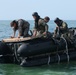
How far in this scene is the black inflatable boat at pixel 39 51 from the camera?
13188 mm

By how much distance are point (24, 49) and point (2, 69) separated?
1.15 metres

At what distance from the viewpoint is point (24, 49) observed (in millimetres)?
13023

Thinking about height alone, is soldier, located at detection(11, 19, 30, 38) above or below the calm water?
above

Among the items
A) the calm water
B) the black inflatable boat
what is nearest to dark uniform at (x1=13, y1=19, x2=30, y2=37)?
the black inflatable boat

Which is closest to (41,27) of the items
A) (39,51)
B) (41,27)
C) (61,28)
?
Result: (41,27)

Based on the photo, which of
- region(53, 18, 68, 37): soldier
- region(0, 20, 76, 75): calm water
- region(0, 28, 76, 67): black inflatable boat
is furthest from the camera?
region(53, 18, 68, 37): soldier

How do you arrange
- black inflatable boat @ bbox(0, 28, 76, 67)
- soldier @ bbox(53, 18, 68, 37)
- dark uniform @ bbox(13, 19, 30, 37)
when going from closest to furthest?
1. black inflatable boat @ bbox(0, 28, 76, 67)
2. dark uniform @ bbox(13, 19, 30, 37)
3. soldier @ bbox(53, 18, 68, 37)

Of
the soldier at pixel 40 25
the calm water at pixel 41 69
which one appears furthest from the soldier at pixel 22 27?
the calm water at pixel 41 69

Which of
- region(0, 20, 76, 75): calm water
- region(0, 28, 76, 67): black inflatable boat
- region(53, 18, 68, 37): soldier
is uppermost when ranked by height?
region(53, 18, 68, 37): soldier

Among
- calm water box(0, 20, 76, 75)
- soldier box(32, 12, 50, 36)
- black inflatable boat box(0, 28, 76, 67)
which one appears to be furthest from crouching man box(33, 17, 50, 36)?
calm water box(0, 20, 76, 75)

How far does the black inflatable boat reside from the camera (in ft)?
43.3

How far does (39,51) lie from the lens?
13289 millimetres

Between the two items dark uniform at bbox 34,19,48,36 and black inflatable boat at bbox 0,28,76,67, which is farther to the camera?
dark uniform at bbox 34,19,48,36

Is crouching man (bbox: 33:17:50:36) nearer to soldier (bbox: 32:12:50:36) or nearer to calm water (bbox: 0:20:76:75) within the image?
soldier (bbox: 32:12:50:36)
